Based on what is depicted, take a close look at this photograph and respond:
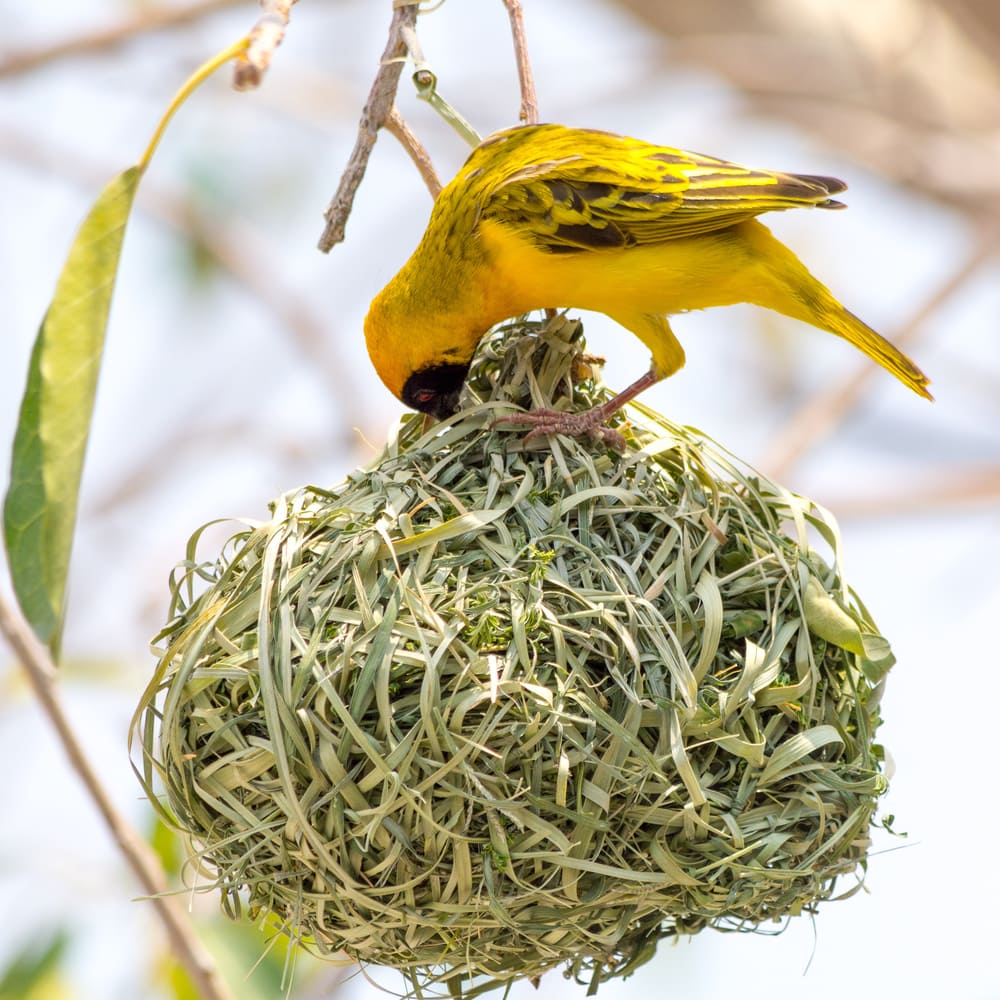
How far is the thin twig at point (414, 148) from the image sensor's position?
80.5 inches

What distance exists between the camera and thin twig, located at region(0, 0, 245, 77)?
395cm

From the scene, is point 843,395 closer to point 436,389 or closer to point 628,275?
point 628,275

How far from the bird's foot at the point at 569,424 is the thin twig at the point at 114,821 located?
75cm

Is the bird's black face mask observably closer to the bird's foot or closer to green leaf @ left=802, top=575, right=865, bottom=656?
the bird's foot

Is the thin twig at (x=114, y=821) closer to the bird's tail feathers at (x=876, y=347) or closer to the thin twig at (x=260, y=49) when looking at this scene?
the thin twig at (x=260, y=49)

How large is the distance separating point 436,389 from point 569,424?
12.0 inches

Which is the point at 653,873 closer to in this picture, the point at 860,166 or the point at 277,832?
the point at 277,832

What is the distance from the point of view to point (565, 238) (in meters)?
2.36

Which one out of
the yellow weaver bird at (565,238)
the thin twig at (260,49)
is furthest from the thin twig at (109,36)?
the thin twig at (260,49)

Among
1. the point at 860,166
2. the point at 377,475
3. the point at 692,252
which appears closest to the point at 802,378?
the point at 860,166

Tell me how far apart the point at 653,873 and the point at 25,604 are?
0.86 m

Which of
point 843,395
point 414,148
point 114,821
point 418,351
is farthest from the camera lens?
point 843,395

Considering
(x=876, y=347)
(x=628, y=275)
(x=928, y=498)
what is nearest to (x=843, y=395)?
(x=928, y=498)

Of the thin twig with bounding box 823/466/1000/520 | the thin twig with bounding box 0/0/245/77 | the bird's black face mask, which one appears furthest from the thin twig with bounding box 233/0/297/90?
the thin twig with bounding box 823/466/1000/520
